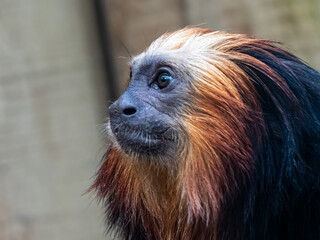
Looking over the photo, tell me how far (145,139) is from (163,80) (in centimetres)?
26

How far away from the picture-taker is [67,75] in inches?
155

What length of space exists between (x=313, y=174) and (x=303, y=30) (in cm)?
158

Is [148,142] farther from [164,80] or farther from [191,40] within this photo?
[191,40]

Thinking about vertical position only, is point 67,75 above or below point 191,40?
below

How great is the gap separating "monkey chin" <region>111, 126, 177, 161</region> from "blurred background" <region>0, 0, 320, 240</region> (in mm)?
1261

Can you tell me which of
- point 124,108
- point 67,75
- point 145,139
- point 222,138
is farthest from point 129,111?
point 67,75

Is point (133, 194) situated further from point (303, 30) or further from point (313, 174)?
point (303, 30)

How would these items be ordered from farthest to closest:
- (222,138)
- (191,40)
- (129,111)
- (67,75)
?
(67,75) < (191,40) < (129,111) < (222,138)

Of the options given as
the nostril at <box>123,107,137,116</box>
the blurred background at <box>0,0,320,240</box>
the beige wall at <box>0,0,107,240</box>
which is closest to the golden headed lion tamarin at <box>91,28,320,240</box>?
the nostril at <box>123,107,137,116</box>

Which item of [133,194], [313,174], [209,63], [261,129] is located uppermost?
[209,63]

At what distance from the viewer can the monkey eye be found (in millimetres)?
2648

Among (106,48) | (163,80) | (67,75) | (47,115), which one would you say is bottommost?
(47,115)

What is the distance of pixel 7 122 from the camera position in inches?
155

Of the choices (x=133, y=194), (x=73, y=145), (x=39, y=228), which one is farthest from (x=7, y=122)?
(x=133, y=194)
